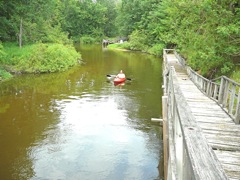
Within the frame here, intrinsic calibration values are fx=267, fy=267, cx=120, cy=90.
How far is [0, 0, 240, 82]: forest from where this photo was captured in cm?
1300

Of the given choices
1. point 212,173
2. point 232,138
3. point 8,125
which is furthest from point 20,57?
point 212,173

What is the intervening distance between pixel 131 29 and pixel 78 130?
156 ft

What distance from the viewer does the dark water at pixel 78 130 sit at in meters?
9.84

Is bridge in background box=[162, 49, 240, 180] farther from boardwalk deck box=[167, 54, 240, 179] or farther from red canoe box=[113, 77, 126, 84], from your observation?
red canoe box=[113, 77, 126, 84]

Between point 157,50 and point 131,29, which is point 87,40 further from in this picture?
point 157,50

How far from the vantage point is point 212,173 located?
144 centimetres

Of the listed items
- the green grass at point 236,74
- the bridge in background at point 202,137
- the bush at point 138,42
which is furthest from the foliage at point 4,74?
the bush at point 138,42

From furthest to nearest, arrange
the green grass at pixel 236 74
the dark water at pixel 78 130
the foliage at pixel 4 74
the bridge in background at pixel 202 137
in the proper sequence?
the foliage at pixel 4 74 → the green grass at pixel 236 74 → the dark water at pixel 78 130 → the bridge in background at pixel 202 137

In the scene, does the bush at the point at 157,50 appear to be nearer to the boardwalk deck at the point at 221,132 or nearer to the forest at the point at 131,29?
the forest at the point at 131,29

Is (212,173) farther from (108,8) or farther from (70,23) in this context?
(108,8)

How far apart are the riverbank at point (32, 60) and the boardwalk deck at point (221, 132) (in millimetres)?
19465

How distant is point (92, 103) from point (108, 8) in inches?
2568

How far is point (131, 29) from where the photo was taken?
58.0 metres

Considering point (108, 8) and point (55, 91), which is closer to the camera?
point (55, 91)
